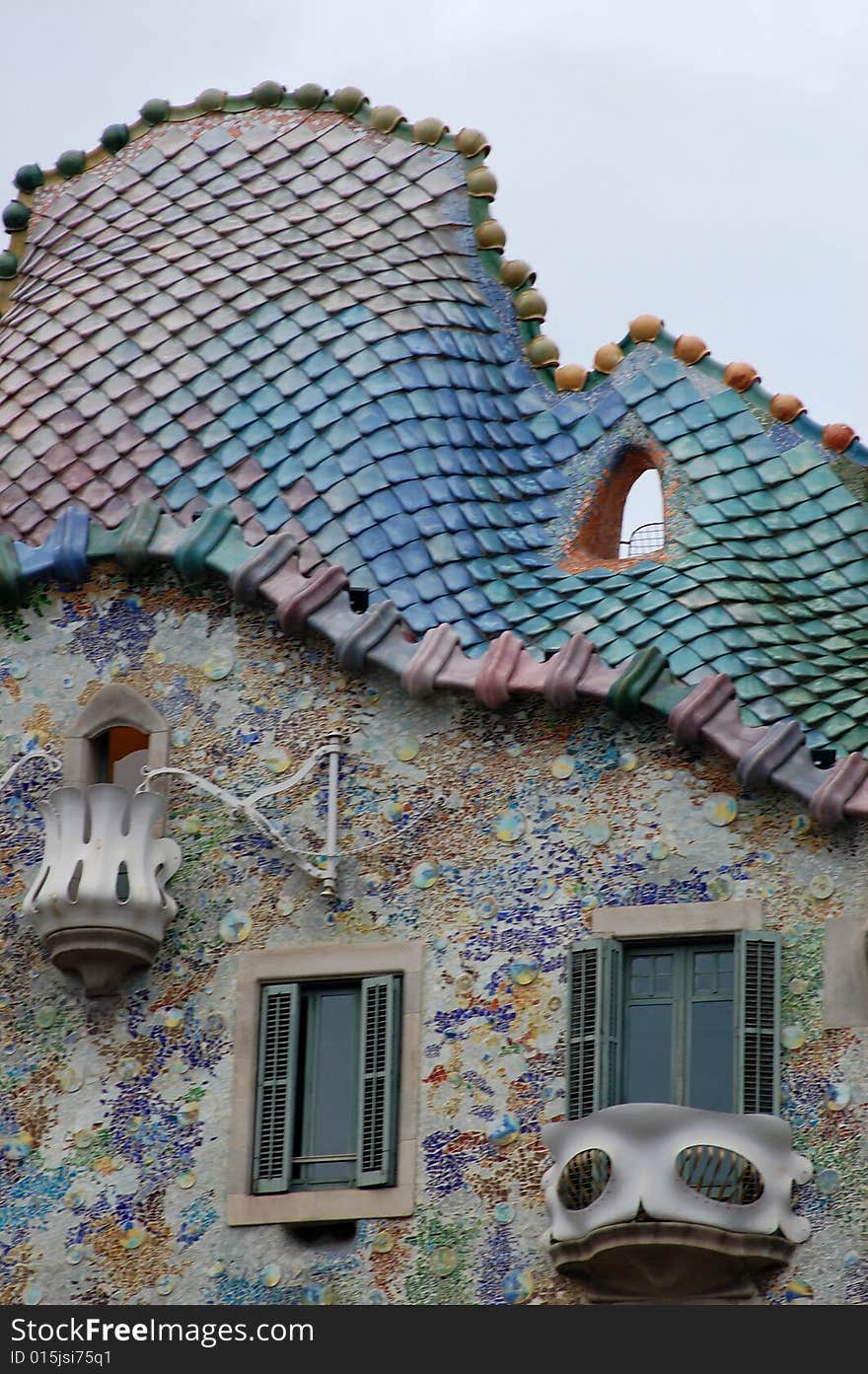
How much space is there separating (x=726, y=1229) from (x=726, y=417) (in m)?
5.20

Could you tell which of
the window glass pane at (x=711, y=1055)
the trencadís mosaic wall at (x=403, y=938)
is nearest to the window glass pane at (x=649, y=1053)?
the window glass pane at (x=711, y=1055)

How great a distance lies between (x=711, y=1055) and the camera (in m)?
21.2

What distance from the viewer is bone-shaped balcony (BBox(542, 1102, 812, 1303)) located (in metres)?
20.4

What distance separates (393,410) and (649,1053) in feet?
13.6

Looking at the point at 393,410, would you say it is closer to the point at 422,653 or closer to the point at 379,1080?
the point at 422,653

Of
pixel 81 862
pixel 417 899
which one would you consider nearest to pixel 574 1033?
pixel 417 899

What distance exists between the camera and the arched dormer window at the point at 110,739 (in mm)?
22594

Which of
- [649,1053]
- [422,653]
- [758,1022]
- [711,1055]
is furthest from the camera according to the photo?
[422,653]

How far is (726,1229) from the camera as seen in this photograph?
20.4 meters

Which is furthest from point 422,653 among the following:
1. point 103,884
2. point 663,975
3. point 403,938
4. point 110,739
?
point 663,975

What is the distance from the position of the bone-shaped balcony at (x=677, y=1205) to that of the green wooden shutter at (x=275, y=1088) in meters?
1.53

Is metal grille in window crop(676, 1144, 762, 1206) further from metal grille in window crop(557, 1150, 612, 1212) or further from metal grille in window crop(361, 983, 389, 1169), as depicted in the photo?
metal grille in window crop(361, 983, 389, 1169)

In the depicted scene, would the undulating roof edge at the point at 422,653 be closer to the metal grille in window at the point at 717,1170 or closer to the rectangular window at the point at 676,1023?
the rectangular window at the point at 676,1023

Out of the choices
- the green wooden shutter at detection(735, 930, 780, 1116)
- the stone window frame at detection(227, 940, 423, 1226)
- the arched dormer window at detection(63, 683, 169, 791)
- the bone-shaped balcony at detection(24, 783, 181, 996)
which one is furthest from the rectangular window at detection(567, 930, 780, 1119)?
the arched dormer window at detection(63, 683, 169, 791)
